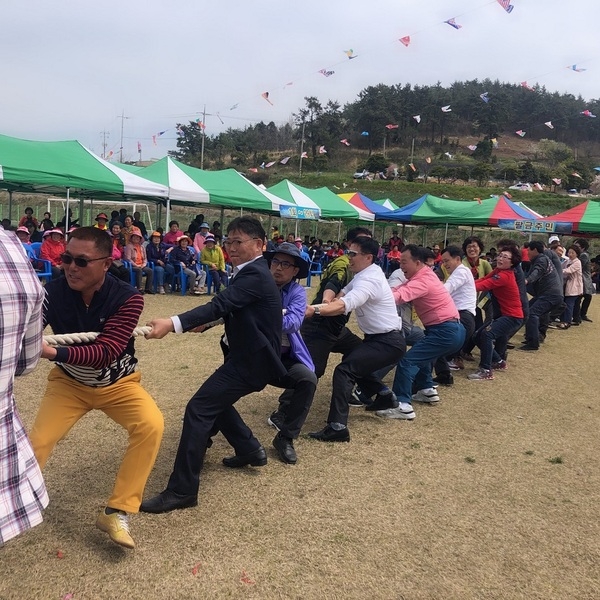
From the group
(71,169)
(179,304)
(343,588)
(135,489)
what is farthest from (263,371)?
(71,169)

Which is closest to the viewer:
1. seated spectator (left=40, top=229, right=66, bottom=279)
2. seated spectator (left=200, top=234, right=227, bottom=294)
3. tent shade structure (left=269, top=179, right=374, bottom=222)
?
seated spectator (left=40, top=229, right=66, bottom=279)

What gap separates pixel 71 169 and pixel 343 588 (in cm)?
1068

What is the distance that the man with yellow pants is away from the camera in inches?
105

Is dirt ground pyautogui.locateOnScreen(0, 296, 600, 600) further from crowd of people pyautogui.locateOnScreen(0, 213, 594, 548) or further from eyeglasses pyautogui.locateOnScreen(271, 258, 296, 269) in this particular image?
eyeglasses pyautogui.locateOnScreen(271, 258, 296, 269)

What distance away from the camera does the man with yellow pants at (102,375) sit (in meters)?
2.67

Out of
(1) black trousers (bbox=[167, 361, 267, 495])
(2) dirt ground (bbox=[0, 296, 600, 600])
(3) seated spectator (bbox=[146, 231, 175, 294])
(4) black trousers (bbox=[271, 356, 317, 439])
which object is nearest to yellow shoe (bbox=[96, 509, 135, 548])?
(2) dirt ground (bbox=[0, 296, 600, 600])

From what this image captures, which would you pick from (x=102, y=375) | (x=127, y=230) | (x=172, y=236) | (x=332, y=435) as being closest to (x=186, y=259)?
(x=172, y=236)

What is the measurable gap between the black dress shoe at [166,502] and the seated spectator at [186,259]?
969cm

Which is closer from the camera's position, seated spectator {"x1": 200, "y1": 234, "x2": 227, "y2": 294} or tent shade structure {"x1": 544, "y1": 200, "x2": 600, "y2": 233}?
seated spectator {"x1": 200, "y1": 234, "x2": 227, "y2": 294}

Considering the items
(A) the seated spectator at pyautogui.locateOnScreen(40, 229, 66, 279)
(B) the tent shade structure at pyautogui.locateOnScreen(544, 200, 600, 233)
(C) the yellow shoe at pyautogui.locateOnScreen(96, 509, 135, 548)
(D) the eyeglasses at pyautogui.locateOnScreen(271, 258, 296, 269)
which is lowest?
(C) the yellow shoe at pyautogui.locateOnScreen(96, 509, 135, 548)

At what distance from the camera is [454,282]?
666cm

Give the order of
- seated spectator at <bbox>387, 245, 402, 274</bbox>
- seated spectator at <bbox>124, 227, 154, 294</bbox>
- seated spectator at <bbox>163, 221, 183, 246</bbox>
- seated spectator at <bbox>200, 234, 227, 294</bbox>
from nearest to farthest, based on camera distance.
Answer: seated spectator at <bbox>124, 227, 154, 294</bbox> < seated spectator at <bbox>200, 234, 227, 294</bbox> < seated spectator at <bbox>163, 221, 183, 246</bbox> < seated spectator at <bbox>387, 245, 402, 274</bbox>

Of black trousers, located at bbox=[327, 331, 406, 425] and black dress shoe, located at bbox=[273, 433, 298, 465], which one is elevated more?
black trousers, located at bbox=[327, 331, 406, 425]

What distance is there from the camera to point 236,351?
3.44m
